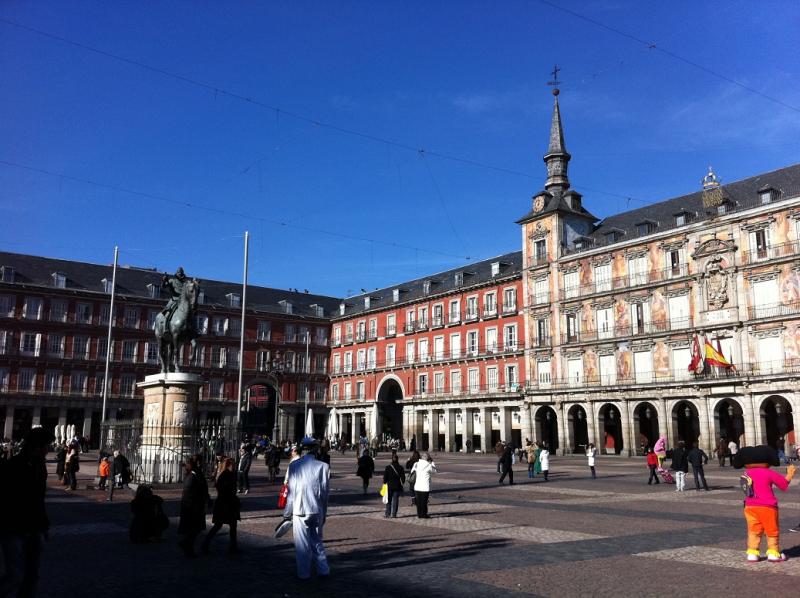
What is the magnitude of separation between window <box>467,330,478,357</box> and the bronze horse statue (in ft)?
128

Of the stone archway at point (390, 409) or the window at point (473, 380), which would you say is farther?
the stone archway at point (390, 409)

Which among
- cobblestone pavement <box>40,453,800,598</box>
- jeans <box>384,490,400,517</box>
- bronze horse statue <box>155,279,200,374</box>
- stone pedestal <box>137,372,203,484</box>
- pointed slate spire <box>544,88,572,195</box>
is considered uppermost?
pointed slate spire <box>544,88,572,195</box>

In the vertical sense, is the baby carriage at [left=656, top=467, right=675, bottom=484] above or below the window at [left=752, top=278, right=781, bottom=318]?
below

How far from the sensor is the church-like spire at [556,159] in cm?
5600

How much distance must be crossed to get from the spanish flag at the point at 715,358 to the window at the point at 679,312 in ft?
9.19

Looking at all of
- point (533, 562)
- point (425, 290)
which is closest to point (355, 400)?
point (425, 290)

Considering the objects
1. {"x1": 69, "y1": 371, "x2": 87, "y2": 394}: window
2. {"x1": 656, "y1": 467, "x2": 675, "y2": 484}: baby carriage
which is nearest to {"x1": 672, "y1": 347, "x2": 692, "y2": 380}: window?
{"x1": 656, "y1": 467, "x2": 675, "y2": 484}: baby carriage

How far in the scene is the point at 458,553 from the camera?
10508 millimetres

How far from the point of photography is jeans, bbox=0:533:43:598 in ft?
20.4

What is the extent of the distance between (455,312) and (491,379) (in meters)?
7.22

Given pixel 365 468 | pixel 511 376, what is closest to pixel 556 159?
pixel 511 376

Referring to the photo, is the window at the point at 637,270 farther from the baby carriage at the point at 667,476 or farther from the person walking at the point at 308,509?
the person walking at the point at 308,509

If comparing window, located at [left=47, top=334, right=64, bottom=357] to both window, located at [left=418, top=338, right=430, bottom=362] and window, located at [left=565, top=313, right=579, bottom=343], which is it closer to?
window, located at [left=418, top=338, right=430, bottom=362]

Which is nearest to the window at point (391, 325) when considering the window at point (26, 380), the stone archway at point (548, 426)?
the stone archway at point (548, 426)
